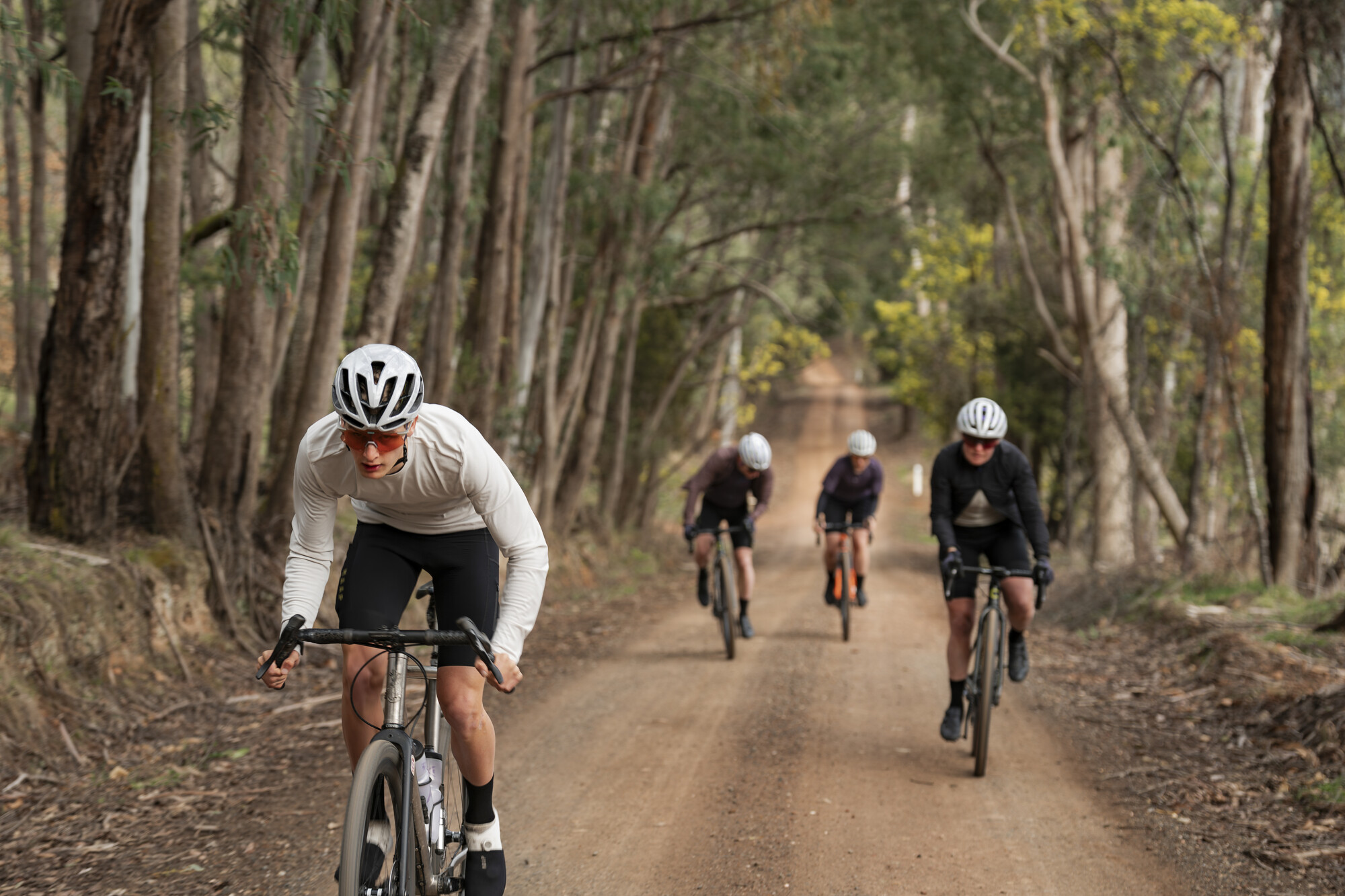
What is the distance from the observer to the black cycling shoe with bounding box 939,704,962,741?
7359 mm

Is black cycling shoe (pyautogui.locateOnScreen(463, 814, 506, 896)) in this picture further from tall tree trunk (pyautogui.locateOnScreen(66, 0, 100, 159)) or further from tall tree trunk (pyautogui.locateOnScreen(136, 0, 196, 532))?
tall tree trunk (pyautogui.locateOnScreen(66, 0, 100, 159))

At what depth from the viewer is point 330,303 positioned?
33.9ft

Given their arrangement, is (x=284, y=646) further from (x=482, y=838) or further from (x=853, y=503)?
(x=853, y=503)

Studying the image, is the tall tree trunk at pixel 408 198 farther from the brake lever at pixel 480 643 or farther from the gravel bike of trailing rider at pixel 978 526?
the brake lever at pixel 480 643

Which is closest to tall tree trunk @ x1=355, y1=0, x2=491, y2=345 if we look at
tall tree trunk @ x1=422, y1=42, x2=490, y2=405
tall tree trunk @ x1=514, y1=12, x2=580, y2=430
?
tall tree trunk @ x1=422, y1=42, x2=490, y2=405

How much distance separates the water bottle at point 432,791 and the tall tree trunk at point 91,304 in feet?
18.2

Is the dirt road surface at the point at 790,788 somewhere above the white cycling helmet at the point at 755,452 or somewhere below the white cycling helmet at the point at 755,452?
below

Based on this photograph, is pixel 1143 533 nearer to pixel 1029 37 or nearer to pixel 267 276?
pixel 1029 37

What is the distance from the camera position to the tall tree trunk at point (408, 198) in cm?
1080

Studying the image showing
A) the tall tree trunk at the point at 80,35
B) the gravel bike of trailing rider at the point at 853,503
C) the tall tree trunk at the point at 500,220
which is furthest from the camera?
the tall tree trunk at the point at 500,220

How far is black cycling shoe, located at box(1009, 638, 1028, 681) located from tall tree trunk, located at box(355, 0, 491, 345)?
20.6ft

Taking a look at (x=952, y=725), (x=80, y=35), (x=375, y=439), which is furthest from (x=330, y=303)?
(x=375, y=439)

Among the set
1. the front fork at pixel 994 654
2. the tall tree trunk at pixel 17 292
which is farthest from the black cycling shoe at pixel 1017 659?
the tall tree trunk at pixel 17 292

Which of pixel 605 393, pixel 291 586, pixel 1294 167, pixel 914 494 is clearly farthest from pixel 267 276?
pixel 914 494
